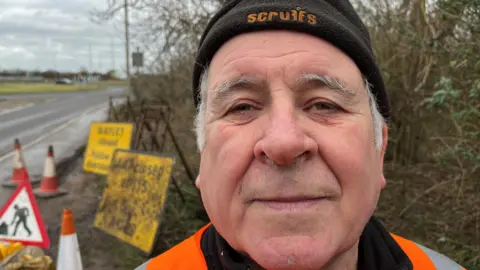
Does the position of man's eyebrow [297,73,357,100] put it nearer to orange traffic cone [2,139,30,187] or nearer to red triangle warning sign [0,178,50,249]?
red triangle warning sign [0,178,50,249]

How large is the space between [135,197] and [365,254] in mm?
3319

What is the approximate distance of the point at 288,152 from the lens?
105 cm

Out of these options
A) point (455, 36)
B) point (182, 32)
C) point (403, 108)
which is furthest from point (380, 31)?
point (182, 32)

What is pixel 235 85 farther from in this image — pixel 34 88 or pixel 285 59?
pixel 34 88

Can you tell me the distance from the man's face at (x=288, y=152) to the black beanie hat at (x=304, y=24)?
3cm

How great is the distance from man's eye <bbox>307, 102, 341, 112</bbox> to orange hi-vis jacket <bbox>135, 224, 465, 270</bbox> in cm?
66

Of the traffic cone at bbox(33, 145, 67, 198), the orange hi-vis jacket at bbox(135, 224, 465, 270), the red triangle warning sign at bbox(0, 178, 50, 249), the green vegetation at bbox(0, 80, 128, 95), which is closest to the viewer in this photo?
the orange hi-vis jacket at bbox(135, 224, 465, 270)

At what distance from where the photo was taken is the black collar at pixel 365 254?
1.36m

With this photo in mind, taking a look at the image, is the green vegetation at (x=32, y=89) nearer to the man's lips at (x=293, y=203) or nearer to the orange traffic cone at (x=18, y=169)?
the orange traffic cone at (x=18, y=169)

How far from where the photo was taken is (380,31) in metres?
6.04

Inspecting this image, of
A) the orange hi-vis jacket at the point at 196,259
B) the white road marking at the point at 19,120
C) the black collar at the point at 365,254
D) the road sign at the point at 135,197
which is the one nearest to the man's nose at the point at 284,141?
the black collar at the point at 365,254

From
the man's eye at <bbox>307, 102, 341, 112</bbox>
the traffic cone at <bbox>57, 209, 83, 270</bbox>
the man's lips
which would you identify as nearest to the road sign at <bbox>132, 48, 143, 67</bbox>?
A: the traffic cone at <bbox>57, 209, 83, 270</bbox>

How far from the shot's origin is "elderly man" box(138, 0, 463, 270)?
3.51 ft

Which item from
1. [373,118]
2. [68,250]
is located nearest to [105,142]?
[68,250]
